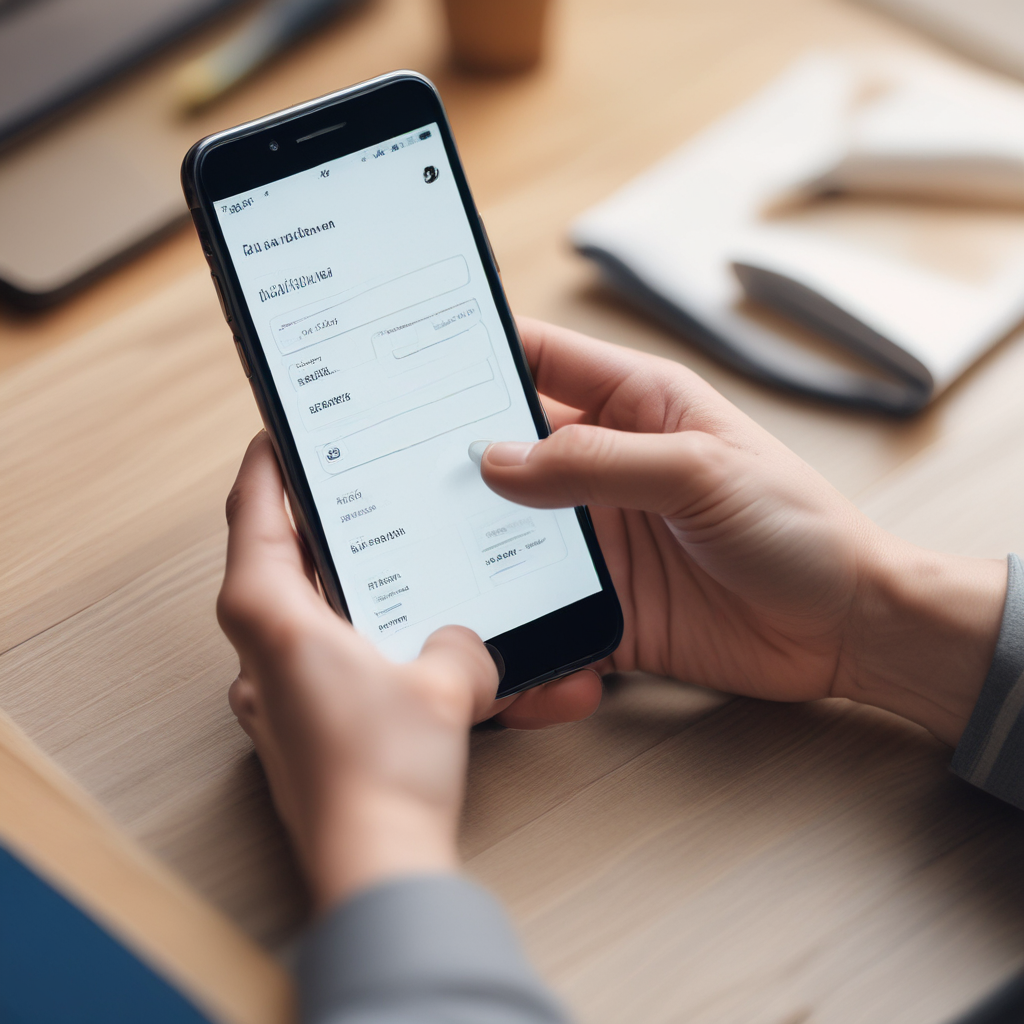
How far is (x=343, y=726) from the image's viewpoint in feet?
1.10

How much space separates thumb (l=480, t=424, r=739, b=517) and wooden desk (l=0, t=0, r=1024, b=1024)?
0.10 m

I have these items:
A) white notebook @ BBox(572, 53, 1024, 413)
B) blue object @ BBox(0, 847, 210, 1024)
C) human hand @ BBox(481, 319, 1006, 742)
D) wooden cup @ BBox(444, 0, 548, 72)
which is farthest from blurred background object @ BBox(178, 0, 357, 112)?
blue object @ BBox(0, 847, 210, 1024)

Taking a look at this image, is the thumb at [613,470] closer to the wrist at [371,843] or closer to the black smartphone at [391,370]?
the black smartphone at [391,370]

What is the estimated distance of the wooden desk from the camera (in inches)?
14.9

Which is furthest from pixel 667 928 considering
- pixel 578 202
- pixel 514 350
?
pixel 578 202

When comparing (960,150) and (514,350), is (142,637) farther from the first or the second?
(960,150)

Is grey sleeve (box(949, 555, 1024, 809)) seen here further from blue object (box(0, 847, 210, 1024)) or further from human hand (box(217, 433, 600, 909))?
blue object (box(0, 847, 210, 1024))

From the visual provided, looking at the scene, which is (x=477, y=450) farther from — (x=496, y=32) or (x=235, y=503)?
(x=496, y=32)

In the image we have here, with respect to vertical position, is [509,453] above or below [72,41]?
below

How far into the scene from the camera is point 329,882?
31 cm

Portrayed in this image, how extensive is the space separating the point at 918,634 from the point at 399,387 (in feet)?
0.87

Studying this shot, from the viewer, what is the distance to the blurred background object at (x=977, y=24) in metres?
0.77

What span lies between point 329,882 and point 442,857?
0.12ft

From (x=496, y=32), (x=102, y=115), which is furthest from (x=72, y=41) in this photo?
(x=496, y=32)
